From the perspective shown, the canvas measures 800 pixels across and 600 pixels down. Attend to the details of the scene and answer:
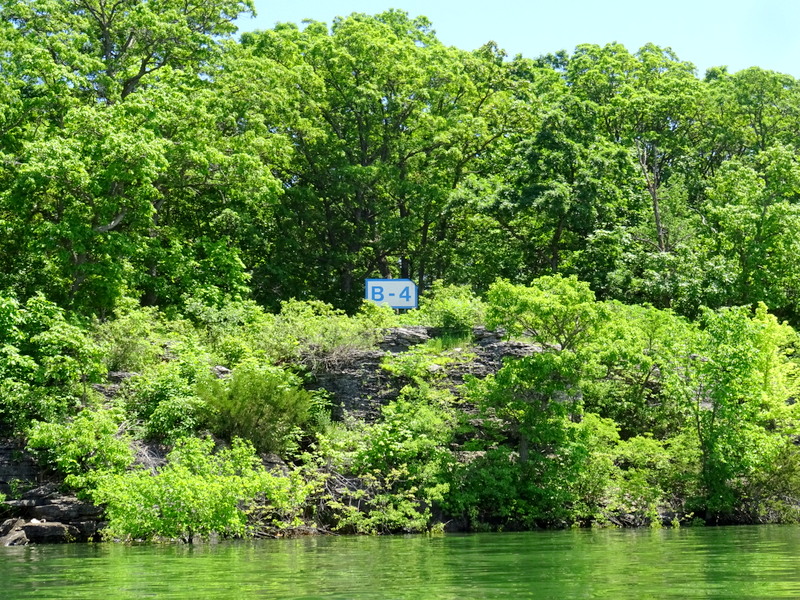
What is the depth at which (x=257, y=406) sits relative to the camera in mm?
20109

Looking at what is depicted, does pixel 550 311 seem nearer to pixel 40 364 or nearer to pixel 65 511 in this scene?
pixel 65 511

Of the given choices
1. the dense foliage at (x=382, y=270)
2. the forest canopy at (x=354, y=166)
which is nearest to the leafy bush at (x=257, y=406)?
the dense foliage at (x=382, y=270)

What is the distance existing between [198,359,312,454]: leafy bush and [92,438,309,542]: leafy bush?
196 centimetres

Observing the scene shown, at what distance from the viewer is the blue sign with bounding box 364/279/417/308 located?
946 inches

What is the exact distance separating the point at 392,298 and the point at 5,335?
9.14 m

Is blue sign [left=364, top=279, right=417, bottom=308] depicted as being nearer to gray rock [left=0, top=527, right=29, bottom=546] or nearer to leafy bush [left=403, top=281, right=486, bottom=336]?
leafy bush [left=403, top=281, right=486, bottom=336]

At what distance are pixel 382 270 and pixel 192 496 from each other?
21.0 metres

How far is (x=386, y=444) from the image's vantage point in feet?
63.8

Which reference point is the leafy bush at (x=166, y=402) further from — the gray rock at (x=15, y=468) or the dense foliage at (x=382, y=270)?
the gray rock at (x=15, y=468)

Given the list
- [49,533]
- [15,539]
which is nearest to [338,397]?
[49,533]

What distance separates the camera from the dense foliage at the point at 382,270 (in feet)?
63.5

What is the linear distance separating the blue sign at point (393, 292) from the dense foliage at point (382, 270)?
0.41m

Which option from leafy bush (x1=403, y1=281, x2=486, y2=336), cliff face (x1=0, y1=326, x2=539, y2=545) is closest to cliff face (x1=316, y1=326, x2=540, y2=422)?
cliff face (x1=0, y1=326, x2=539, y2=545)

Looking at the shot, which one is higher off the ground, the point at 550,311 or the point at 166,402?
the point at 550,311
